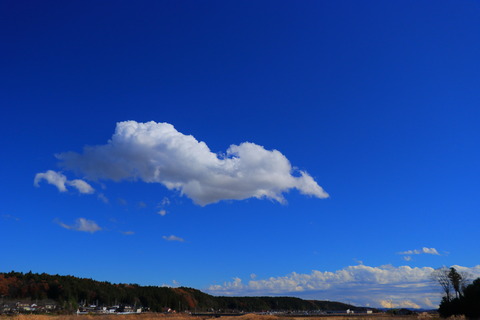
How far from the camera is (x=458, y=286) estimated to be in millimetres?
127875

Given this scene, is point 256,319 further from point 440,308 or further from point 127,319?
point 440,308

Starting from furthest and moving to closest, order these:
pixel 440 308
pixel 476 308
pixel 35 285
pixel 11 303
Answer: pixel 35 285, pixel 11 303, pixel 440 308, pixel 476 308

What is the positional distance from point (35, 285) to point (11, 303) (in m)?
26.4

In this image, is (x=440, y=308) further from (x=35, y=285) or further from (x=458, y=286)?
(x=35, y=285)

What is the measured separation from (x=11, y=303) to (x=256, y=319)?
121 meters

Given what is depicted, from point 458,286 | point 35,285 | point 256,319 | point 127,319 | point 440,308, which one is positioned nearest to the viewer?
point 440,308

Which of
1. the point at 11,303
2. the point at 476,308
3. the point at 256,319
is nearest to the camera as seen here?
the point at 476,308

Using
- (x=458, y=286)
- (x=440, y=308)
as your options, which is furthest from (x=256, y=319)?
(x=458, y=286)

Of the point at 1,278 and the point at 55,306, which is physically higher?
the point at 1,278

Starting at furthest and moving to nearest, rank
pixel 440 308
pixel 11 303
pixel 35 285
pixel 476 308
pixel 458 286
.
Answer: pixel 35 285
pixel 11 303
pixel 458 286
pixel 440 308
pixel 476 308

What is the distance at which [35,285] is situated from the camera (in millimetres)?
195750

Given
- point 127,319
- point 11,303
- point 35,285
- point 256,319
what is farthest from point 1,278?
point 256,319

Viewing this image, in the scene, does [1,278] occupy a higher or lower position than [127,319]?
higher

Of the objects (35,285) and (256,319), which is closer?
(256,319)
